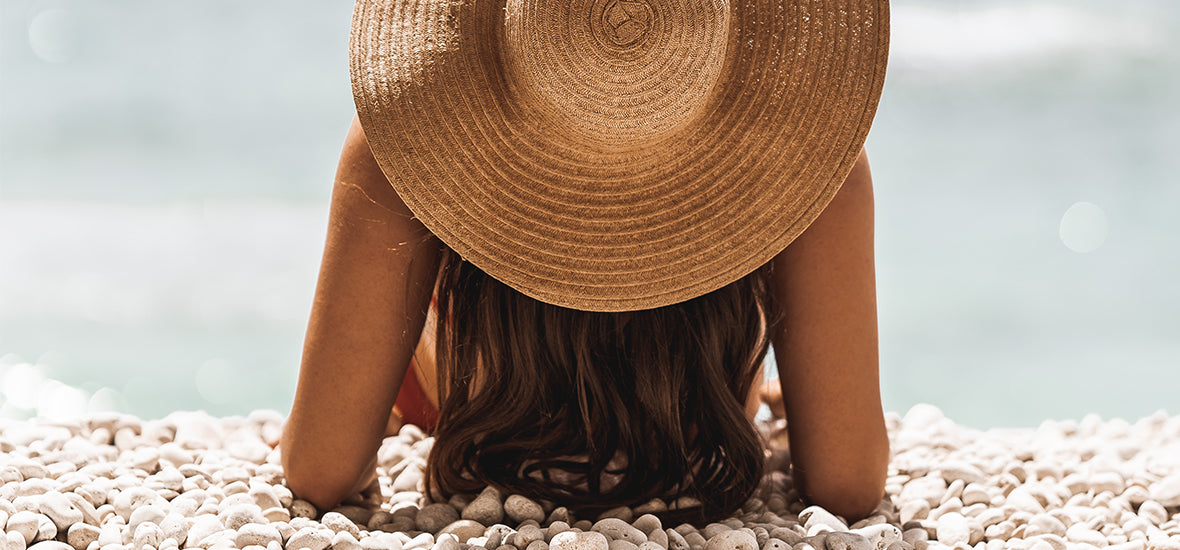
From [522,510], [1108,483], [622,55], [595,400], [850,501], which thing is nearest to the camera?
[622,55]

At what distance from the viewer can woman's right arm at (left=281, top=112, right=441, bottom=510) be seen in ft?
4.90

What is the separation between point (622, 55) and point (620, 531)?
2.11ft

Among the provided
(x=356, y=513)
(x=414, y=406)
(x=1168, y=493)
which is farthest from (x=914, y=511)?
(x=414, y=406)

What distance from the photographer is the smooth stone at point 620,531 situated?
→ 134 cm

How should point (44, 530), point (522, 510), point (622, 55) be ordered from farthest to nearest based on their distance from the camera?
point (522, 510) → point (44, 530) → point (622, 55)

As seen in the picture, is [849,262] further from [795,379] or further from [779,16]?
[779,16]

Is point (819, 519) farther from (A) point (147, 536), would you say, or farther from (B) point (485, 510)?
(A) point (147, 536)

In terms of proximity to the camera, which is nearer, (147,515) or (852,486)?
(147,515)

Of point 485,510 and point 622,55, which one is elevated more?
point 622,55

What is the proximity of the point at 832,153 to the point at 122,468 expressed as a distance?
4.44 ft

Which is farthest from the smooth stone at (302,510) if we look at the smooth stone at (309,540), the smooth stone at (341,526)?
the smooth stone at (309,540)

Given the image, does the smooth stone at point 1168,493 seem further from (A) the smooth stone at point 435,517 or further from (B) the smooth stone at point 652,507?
(A) the smooth stone at point 435,517

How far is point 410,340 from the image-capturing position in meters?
1.58

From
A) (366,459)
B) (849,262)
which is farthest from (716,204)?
(366,459)
